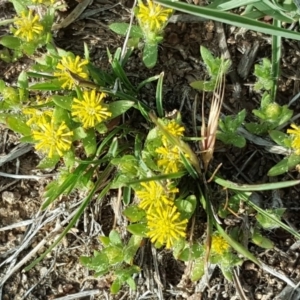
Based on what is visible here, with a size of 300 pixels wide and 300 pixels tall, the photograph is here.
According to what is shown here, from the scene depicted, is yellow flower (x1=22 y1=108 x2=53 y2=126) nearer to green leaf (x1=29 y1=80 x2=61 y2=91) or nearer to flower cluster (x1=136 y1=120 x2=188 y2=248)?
green leaf (x1=29 y1=80 x2=61 y2=91)

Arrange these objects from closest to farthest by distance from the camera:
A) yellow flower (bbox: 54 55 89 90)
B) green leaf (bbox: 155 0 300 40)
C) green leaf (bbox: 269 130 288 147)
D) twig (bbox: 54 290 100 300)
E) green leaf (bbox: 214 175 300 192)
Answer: green leaf (bbox: 155 0 300 40)
green leaf (bbox: 214 175 300 192)
yellow flower (bbox: 54 55 89 90)
green leaf (bbox: 269 130 288 147)
twig (bbox: 54 290 100 300)

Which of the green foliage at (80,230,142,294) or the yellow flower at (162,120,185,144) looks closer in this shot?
the yellow flower at (162,120,185,144)

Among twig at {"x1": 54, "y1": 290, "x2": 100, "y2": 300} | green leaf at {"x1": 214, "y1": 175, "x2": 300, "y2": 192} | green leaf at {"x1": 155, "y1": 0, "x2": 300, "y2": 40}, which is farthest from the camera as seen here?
twig at {"x1": 54, "y1": 290, "x2": 100, "y2": 300}

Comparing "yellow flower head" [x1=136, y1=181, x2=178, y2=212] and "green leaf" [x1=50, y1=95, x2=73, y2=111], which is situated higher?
"green leaf" [x1=50, y1=95, x2=73, y2=111]

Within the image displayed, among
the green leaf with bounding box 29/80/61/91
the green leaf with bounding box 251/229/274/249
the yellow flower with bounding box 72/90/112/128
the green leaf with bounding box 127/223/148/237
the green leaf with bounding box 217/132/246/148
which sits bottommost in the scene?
the green leaf with bounding box 251/229/274/249

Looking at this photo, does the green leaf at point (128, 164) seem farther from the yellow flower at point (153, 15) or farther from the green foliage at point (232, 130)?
the yellow flower at point (153, 15)

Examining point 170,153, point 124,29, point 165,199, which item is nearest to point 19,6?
point 124,29

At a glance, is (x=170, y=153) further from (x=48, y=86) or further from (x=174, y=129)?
(x=48, y=86)

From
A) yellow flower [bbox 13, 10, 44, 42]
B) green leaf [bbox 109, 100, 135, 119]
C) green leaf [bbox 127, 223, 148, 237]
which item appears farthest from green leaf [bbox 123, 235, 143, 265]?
yellow flower [bbox 13, 10, 44, 42]
